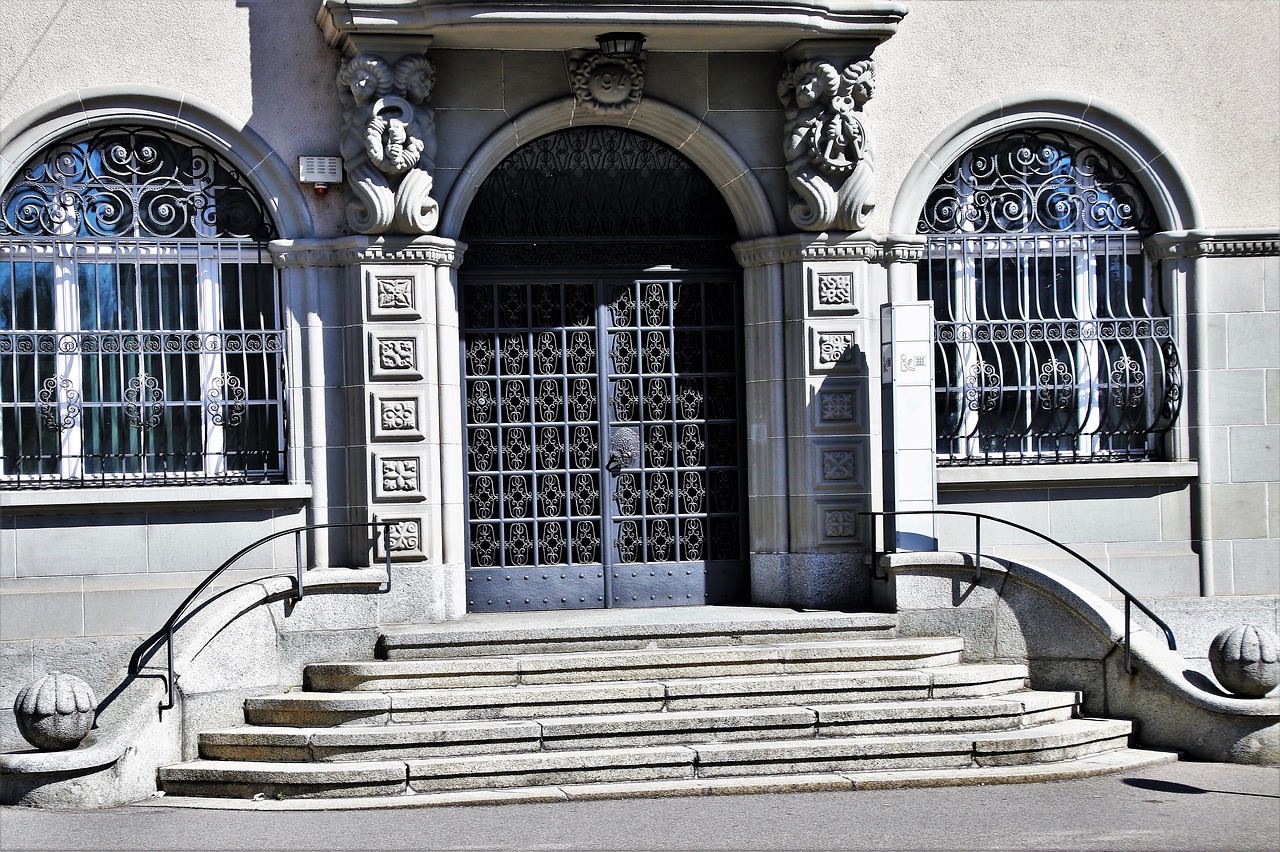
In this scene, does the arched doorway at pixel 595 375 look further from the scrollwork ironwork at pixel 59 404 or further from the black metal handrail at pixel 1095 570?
the scrollwork ironwork at pixel 59 404

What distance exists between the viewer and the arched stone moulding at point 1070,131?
487 inches

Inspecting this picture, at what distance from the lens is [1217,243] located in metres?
12.7

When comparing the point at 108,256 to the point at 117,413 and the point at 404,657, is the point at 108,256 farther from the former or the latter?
the point at 404,657

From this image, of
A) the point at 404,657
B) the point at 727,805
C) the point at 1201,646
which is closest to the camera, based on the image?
the point at 727,805

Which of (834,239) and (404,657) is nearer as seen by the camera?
(404,657)

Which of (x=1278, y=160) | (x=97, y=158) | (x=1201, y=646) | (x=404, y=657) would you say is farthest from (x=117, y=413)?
(x=1278, y=160)

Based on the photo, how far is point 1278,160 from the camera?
1279cm

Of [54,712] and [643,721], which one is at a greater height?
[54,712]

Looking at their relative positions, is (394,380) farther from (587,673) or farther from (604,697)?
(604,697)

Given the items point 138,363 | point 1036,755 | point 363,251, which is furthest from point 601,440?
point 1036,755

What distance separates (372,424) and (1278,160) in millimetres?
7417

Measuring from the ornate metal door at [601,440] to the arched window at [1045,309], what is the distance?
1759 millimetres

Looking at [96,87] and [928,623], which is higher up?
[96,87]

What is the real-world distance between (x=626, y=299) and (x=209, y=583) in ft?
12.3
